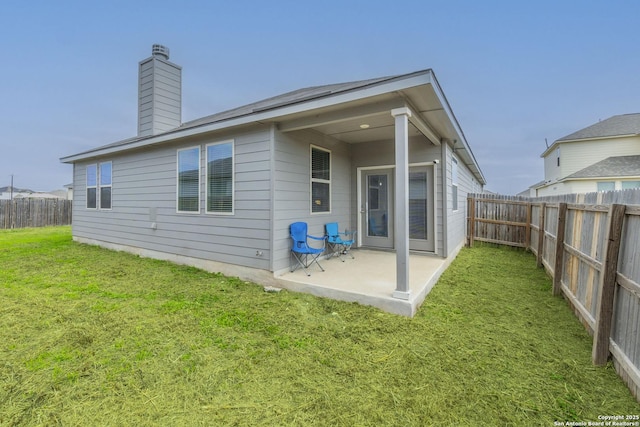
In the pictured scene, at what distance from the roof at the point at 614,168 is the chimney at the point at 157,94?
1748cm

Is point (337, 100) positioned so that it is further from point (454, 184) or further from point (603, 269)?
point (454, 184)

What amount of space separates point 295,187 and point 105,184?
6.09 m

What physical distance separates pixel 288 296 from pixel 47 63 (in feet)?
59.2

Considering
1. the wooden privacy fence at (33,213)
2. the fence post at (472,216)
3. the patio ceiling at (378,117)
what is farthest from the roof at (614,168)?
the wooden privacy fence at (33,213)

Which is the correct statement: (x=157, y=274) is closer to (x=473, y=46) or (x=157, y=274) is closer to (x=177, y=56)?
(x=177, y=56)

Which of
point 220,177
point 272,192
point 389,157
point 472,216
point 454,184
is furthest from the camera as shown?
point 472,216

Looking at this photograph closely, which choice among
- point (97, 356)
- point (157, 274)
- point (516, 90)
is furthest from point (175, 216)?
point (516, 90)

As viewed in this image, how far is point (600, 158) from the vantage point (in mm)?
14867

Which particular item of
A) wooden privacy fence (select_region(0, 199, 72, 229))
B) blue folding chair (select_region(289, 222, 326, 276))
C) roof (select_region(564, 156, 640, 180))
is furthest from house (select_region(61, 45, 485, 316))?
roof (select_region(564, 156, 640, 180))

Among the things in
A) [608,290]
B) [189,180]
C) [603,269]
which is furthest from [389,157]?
[608,290]

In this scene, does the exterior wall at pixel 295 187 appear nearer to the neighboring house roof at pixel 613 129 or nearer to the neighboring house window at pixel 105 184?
the neighboring house window at pixel 105 184

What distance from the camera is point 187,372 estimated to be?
7.19 ft

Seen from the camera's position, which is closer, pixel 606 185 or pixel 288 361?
pixel 288 361

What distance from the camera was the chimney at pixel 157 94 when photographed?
7.57m
